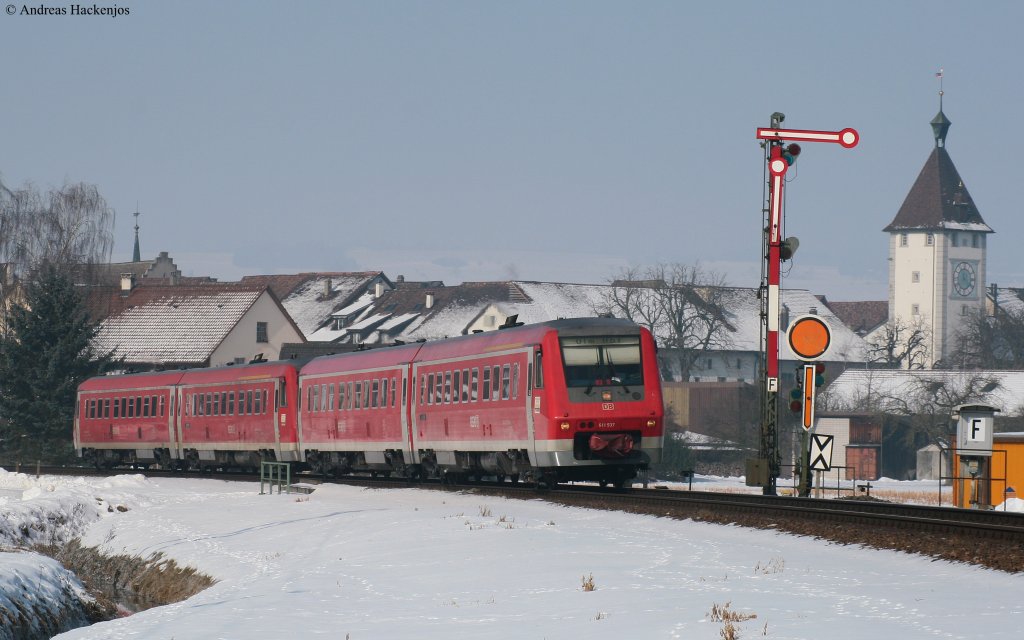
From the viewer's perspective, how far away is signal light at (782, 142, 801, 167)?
29.1m

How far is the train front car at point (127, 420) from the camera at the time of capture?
164 feet

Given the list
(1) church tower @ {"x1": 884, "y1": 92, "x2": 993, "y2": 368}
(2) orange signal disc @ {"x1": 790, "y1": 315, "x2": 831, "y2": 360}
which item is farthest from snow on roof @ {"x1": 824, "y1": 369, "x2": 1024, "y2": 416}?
(2) orange signal disc @ {"x1": 790, "y1": 315, "x2": 831, "y2": 360}

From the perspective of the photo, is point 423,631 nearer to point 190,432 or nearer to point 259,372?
point 259,372

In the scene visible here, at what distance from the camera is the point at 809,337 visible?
2536 centimetres

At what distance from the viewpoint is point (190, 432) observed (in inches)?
1907

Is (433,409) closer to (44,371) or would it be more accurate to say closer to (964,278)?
(44,371)

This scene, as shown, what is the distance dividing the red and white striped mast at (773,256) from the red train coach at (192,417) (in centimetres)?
1700

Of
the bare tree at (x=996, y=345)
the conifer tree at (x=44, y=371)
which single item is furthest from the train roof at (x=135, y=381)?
the bare tree at (x=996, y=345)

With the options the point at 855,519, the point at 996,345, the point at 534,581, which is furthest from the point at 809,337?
the point at 996,345

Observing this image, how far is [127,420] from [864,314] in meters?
155

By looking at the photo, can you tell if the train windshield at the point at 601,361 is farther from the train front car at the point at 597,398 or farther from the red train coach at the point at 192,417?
the red train coach at the point at 192,417

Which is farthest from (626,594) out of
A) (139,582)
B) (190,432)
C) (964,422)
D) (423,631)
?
(190,432)

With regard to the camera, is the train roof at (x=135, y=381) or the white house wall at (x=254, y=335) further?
the white house wall at (x=254, y=335)

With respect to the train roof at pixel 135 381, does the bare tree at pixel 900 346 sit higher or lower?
higher
